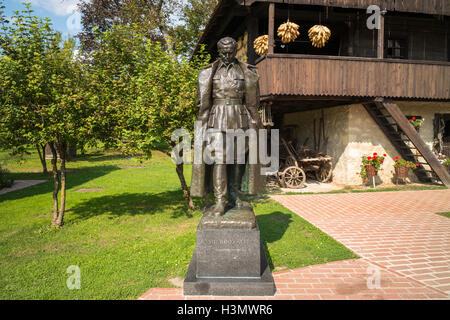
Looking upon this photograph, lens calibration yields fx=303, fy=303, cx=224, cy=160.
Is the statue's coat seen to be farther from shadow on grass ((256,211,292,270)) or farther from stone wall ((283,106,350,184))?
stone wall ((283,106,350,184))

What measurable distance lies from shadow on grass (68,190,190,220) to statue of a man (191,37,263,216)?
3516 mm

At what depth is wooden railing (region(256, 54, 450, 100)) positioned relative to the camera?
357 inches

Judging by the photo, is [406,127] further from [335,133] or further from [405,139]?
[335,133]

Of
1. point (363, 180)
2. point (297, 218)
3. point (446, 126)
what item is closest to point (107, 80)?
point (297, 218)

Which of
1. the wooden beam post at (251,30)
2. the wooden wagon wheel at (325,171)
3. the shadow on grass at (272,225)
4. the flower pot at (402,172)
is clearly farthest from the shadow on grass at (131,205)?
the flower pot at (402,172)

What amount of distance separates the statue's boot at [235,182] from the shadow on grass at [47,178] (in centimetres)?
808

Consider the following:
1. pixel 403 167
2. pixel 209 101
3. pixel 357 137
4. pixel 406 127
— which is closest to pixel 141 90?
pixel 209 101

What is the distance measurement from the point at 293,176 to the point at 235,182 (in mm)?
6774

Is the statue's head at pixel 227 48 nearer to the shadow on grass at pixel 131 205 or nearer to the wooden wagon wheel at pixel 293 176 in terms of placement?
the shadow on grass at pixel 131 205

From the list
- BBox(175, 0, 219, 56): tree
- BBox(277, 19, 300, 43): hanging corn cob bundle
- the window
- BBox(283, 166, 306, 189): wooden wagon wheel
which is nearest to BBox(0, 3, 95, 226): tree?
BBox(277, 19, 300, 43): hanging corn cob bundle

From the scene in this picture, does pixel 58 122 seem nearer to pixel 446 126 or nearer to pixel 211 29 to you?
pixel 211 29

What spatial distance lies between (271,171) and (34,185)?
8905 mm

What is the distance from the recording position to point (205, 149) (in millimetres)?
4105

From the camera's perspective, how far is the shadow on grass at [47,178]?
9802 millimetres
